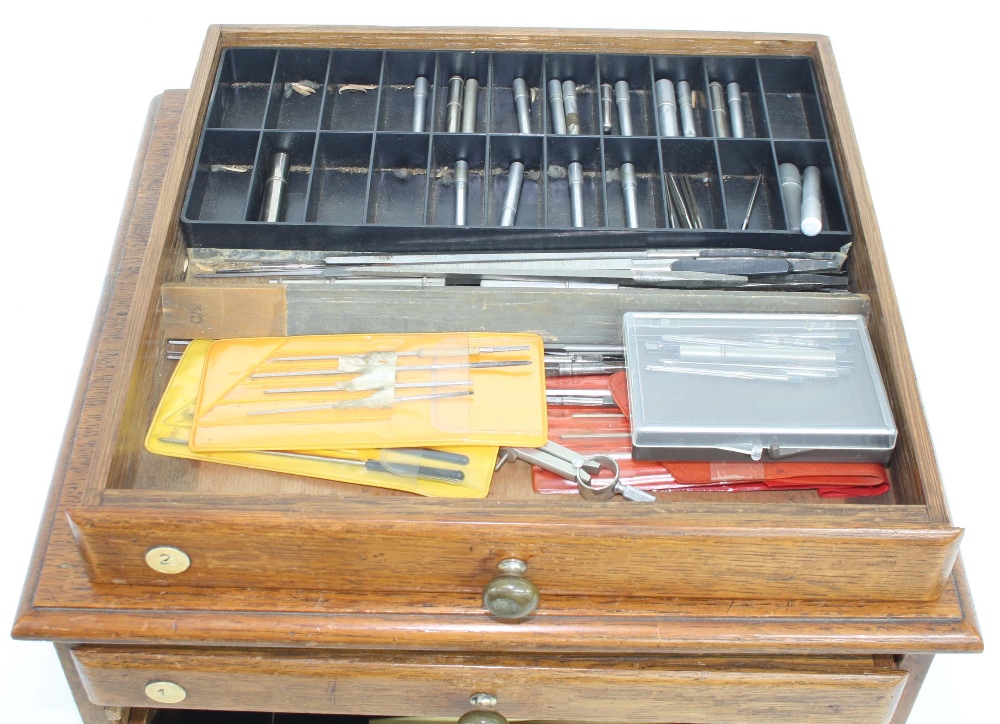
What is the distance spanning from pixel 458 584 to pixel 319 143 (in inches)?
28.0

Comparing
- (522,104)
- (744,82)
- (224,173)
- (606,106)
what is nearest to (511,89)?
(522,104)

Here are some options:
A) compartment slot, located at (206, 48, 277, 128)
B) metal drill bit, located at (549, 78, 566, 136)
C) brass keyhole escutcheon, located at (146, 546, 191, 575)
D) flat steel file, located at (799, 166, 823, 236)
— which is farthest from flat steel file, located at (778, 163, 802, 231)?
brass keyhole escutcheon, located at (146, 546, 191, 575)

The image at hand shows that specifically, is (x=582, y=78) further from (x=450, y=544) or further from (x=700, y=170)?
(x=450, y=544)

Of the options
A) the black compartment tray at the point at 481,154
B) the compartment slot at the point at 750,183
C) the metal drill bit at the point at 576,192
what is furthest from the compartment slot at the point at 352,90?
the compartment slot at the point at 750,183

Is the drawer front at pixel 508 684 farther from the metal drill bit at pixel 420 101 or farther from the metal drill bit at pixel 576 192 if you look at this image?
the metal drill bit at pixel 420 101

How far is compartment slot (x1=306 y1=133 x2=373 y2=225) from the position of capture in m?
1.64

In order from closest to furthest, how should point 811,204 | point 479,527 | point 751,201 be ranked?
point 479,527, point 811,204, point 751,201

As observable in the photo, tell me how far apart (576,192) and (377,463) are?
55 centimetres

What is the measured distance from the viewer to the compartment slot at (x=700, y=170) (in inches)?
64.6

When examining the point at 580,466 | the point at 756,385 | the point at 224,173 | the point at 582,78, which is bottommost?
the point at 580,466

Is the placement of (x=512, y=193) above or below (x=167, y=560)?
above

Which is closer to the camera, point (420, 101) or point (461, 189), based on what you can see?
point (461, 189)

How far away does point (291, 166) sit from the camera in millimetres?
1704

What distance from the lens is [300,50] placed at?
69.4 inches
